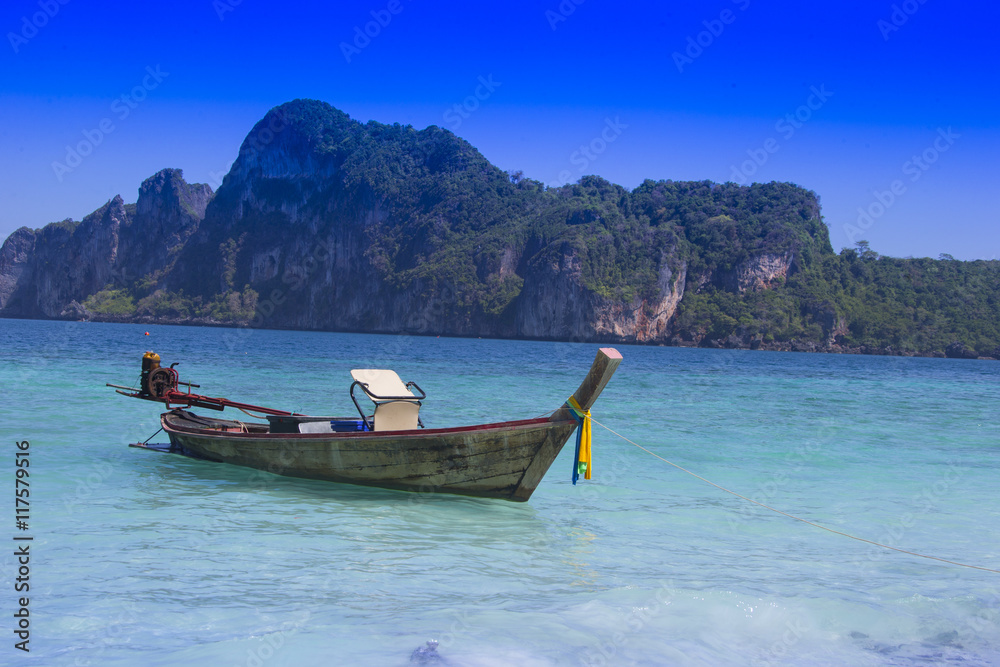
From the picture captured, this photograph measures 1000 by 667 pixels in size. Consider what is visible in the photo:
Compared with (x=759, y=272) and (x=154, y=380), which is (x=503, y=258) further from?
(x=154, y=380)

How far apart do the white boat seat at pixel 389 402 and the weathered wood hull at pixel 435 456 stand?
16.7 inches

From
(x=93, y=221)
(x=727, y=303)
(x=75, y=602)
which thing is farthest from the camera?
(x=93, y=221)

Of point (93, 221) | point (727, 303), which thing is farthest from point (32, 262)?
point (727, 303)

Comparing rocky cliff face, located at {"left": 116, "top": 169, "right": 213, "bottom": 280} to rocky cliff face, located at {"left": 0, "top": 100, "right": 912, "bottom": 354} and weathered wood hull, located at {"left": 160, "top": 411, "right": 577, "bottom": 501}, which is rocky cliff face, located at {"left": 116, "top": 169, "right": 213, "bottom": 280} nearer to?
rocky cliff face, located at {"left": 0, "top": 100, "right": 912, "bottom": 354}

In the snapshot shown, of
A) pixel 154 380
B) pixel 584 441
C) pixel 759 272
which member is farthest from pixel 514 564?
pixel 759 272

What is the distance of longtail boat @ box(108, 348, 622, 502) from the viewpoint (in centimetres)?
823

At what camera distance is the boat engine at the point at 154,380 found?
11.6m

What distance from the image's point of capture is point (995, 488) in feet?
38.2

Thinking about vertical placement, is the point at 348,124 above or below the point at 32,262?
above

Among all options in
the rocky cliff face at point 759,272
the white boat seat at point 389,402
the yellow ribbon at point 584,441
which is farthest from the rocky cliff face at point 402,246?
the yellow ribbon at point 584,441

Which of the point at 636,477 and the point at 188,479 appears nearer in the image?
the point at 188,479

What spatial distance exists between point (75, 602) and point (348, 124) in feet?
569

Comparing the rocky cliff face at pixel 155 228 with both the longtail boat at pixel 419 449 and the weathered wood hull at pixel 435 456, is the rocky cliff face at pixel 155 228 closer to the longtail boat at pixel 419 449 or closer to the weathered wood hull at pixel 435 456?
the longtail boat at pixel 419 449

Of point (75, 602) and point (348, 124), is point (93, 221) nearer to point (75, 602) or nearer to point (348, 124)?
point (348, 124)
